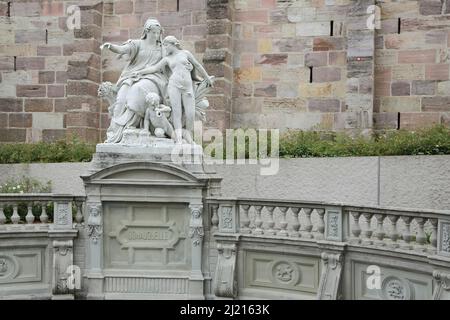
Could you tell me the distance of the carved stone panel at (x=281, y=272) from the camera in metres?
8.97

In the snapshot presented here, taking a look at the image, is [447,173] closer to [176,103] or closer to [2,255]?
[176,103]

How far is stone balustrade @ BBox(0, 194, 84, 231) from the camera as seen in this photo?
9609 mm

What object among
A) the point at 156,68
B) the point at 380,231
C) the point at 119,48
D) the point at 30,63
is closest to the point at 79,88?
the point at 30,63

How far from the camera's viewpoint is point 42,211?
990 cm

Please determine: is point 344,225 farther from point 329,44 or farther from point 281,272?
point 329,44

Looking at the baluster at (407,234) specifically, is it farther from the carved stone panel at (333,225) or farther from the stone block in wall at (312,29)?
the stone block in wall at (312,29)

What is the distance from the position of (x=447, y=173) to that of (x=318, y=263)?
288 cm

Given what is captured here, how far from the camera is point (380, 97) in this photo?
14.4 meters

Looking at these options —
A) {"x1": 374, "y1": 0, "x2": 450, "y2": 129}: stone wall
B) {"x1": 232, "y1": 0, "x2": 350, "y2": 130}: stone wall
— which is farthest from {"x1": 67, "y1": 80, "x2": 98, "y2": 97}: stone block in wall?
{"x1": 374, "y1": 0, "x2": 450, "y2": 129}: stone wall

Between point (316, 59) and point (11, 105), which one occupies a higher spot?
point (316, 59)

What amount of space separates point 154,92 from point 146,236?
7.14ft

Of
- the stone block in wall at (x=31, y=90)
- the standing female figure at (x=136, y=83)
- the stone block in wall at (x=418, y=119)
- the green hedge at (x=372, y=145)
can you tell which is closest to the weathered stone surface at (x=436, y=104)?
the stone block in wall at (x=418, y=119)

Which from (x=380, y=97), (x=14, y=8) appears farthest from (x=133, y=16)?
(x=380, y=97)
